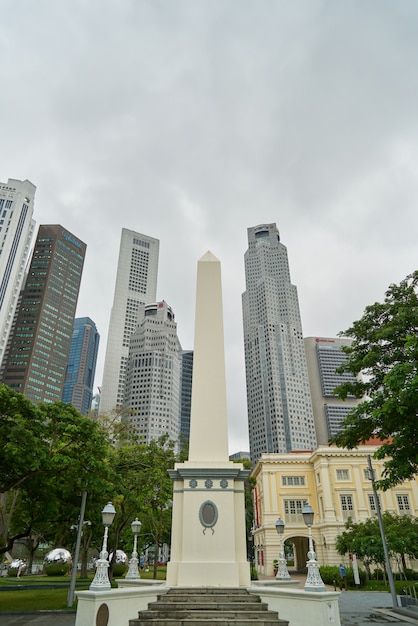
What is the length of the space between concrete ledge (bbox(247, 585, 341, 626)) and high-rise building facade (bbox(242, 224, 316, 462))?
126 meters

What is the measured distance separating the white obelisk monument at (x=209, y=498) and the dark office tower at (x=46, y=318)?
120 metres

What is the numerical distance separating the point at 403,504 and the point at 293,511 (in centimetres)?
1132

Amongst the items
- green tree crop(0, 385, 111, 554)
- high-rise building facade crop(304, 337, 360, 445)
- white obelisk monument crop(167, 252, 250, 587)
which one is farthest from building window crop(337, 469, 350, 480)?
high-rise building facade crop(304, 337, 360, 445)

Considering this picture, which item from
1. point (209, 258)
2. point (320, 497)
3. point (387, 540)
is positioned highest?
point (209, 258)

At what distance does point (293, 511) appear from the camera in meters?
45.5

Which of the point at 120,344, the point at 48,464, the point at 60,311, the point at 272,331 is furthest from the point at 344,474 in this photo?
the point at 120,344

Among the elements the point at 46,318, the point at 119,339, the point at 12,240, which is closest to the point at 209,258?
the point at 12,240

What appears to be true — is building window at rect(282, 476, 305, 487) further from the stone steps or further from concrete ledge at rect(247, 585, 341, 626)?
concrete ledge at rect(247, 585, 341, 626)

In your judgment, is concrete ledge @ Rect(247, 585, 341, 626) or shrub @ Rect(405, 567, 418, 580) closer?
concrete ledge @ Rect(247, 585, 341, 626)

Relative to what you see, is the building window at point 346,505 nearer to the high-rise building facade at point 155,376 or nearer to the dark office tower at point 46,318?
the high-rise building facade at point 155,376

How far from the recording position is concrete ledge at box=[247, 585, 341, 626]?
32.6 feet

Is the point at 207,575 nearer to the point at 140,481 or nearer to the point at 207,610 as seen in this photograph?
the point at 207,610

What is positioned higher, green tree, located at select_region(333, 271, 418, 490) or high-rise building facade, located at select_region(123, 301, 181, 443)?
high-rise building facade, located at select_region(123, 301, 181, 443)

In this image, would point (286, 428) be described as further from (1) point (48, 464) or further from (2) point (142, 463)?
(1) point (48, 464)
